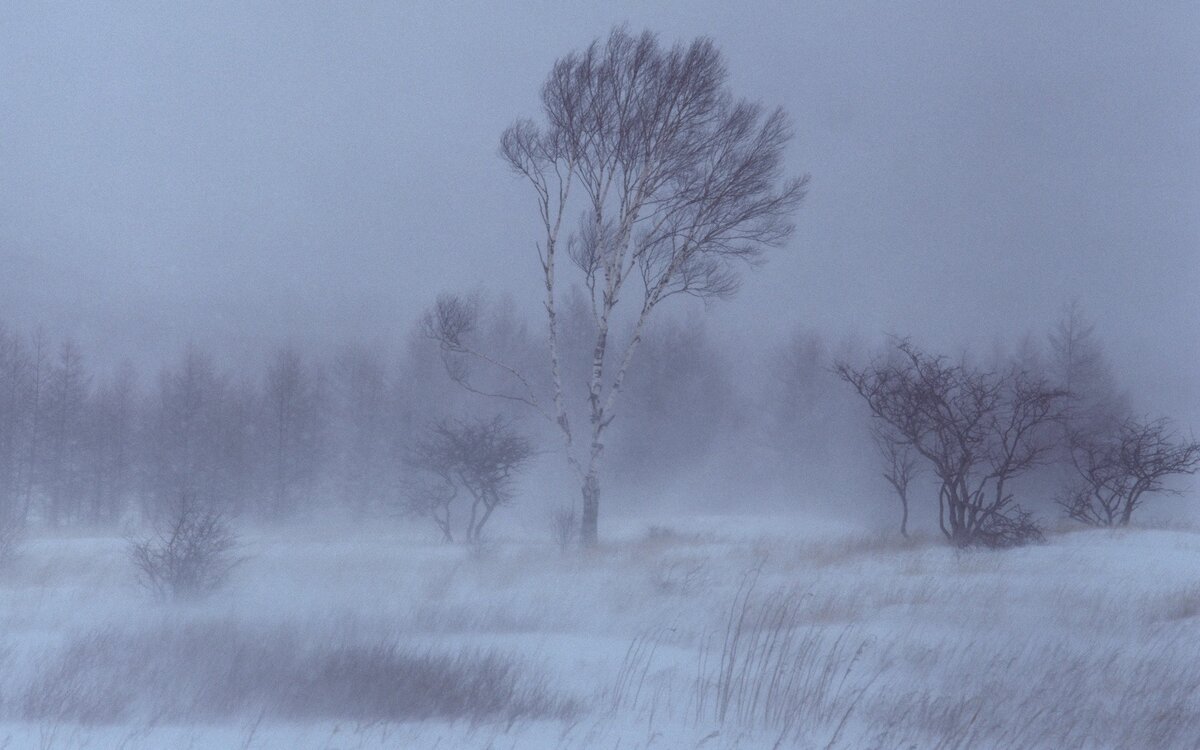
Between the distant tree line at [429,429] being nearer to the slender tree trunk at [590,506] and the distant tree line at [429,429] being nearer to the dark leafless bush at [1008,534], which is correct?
the slender tree trunk at [590,506]

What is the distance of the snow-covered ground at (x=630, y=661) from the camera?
5.04 metres

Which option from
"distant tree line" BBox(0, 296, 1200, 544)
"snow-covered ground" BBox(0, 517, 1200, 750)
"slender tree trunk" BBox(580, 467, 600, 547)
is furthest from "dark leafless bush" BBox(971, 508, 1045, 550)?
"distant tree line" BBox(0, 296, 1200, 544)

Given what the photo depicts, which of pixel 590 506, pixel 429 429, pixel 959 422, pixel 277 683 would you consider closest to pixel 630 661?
pixel 277 683

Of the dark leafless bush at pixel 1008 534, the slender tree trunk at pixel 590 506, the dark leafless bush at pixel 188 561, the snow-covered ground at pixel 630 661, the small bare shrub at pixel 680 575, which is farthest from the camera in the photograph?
the slender tree trunk at pixel 590 506

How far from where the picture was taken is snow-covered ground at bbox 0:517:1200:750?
5.04m

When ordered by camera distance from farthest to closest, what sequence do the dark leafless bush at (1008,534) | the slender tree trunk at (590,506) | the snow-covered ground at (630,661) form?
the slender tree trunk at (590,506), the dark leafless bush at (1008,534), the snow-covered ground at (630,661)

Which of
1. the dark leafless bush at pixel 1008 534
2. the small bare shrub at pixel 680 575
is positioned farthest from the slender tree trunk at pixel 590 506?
the dark leafless bush at pixel 1008 534

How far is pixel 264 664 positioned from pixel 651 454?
41.7 metres

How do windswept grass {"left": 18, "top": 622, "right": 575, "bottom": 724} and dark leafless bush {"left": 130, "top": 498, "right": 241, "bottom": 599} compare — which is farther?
dark leafless bush {"left": 130, "top": 498, "right": 241, "bottom": 599}

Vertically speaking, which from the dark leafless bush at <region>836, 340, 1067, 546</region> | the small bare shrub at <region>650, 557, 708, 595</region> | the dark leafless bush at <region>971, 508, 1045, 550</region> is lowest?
the small bare shrub at <region>650, 557, 708, 595</region>

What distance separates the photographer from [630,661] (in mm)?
6539

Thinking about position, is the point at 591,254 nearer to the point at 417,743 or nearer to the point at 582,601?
the point at 582,601

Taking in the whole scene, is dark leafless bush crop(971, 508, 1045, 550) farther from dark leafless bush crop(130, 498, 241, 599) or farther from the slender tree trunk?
dark leafless bush crop(130, 498, 241, 599)

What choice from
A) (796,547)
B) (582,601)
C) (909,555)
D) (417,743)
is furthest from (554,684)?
(796,547)
